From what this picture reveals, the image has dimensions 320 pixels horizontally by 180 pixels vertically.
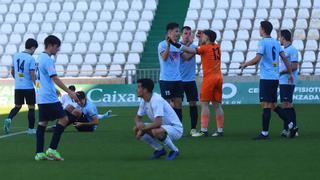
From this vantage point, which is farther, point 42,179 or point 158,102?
point 158,102

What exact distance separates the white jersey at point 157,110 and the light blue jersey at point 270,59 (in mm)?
3331

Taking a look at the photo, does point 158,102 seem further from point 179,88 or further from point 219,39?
point 219,39

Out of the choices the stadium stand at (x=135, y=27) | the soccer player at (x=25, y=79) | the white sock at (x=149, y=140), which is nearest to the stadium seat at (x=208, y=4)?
the stadium stand at (x=135, y=27)

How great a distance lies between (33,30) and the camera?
3503 centimetres

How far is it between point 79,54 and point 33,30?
3.15m

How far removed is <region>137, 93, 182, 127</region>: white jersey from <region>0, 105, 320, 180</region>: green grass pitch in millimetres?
561

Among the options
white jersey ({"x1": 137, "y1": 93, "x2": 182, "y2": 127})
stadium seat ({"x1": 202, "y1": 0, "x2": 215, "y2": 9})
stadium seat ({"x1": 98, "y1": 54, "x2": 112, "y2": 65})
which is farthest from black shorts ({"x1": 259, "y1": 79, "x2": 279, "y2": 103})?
stadium seat ({"x1": 202, "y1": 0, "x2": 215, "y2": 9})

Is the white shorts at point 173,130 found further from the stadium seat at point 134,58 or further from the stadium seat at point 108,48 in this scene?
the stadium seat at point 108,48

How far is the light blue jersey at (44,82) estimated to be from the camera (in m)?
11.7

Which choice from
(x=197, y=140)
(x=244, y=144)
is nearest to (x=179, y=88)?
(x=197, y=140)

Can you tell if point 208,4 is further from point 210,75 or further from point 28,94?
point 210,75

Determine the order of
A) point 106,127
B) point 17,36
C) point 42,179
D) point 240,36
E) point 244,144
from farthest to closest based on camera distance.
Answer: point 17,36, point 240,36, point 106,127, point 244,144, point 42,179

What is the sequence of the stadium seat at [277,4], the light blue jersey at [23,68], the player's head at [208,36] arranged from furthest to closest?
the stadium seat at [277,4] < the light blue jersey at [23,68] < the player's head at [208,36]

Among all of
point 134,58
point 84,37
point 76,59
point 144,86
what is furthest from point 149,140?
point 84,37
